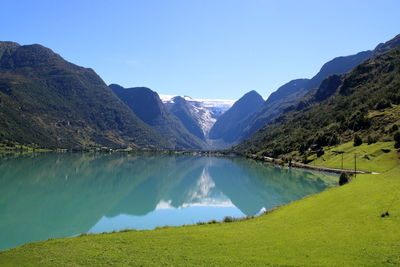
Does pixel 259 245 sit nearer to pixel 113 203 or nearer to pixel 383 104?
pixel 113 203

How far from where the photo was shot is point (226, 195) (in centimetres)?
8662

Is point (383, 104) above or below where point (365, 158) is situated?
above

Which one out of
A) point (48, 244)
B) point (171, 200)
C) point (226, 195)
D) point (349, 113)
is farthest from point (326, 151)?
point (48, 244)

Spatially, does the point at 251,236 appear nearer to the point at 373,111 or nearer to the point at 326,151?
the point at 326,151

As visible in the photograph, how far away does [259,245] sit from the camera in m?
23.3

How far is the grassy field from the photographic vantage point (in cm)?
1966

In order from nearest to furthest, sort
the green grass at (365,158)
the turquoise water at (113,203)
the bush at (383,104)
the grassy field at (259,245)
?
the grassy field at (259,245), the turquoise water at (113,203), the green grass at (365,158), the bush at (383,104)

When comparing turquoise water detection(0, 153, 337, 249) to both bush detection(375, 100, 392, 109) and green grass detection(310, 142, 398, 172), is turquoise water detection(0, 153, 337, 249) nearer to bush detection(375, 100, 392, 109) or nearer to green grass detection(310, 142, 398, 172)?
green grass detection(310, 142, 398, 172)

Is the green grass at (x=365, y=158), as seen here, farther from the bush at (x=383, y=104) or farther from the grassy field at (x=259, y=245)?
the grassy field at (x=259, y=245)

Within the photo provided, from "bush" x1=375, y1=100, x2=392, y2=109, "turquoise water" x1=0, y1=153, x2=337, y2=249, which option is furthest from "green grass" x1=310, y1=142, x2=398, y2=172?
"bush" x1=375, y1=100, x2=392, y2=109

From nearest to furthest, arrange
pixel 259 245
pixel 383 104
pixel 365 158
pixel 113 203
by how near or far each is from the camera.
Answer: pixel 259 245, pixel 113 203, pixel 365 158, pixel 383 104

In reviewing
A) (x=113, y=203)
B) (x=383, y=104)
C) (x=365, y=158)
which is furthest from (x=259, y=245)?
(x=383, y=104)

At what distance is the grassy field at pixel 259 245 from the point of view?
19.7 m

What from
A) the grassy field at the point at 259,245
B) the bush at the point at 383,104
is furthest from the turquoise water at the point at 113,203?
the bush at the point at 383,104
